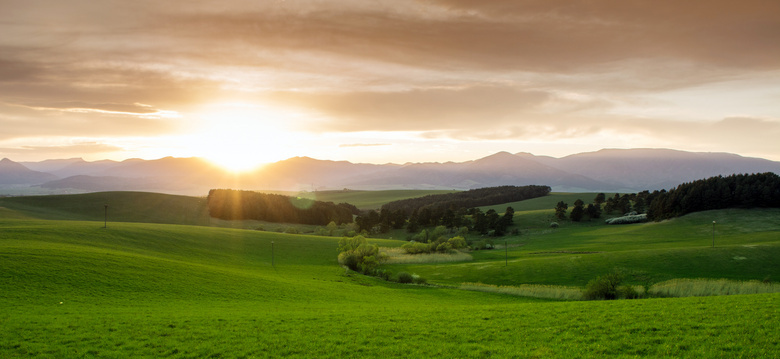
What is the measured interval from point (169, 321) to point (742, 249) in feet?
208

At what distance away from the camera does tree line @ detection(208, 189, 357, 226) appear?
544ft

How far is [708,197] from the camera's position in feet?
328

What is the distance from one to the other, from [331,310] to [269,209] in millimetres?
149231

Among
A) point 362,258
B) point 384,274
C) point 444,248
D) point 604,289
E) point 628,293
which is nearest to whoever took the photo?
point 628,293

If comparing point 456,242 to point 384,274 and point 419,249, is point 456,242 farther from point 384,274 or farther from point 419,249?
point 384,274

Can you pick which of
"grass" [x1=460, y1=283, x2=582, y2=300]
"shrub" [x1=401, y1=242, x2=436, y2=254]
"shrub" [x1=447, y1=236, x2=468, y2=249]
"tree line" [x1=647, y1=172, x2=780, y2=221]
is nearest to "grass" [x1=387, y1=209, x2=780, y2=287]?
"grass" [x1=460, y1=283, x2=582, y2=300]

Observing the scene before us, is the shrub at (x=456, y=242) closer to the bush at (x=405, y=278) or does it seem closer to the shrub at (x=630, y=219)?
the bush at (x=405, y=278)

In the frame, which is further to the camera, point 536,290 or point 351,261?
point 351,261

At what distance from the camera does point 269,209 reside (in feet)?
557

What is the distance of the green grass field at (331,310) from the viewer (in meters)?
16.5

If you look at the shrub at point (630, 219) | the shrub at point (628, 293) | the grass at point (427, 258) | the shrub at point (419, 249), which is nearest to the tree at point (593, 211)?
the shrub at point (630, 219)

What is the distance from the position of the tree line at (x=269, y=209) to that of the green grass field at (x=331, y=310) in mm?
102280

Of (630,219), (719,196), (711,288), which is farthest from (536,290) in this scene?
(719,196)

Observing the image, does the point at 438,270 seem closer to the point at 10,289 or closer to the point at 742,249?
the point at 742,249
